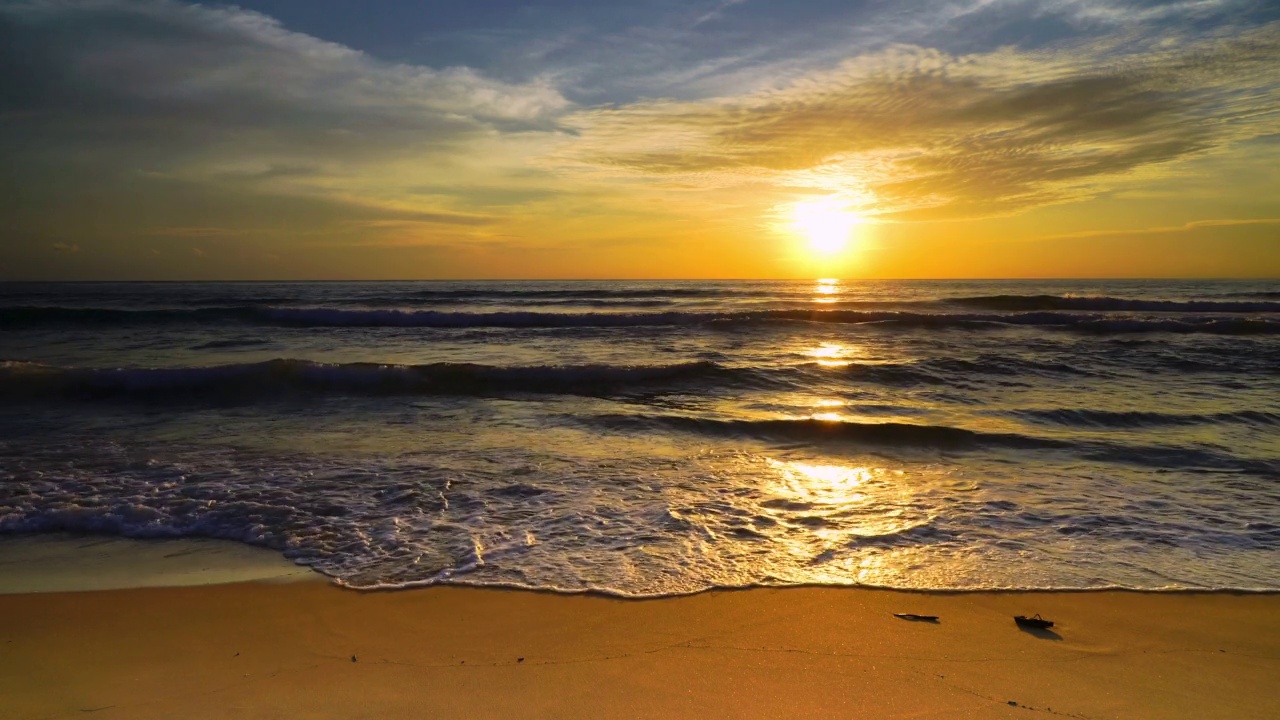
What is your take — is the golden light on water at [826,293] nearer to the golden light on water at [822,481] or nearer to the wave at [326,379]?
the wave at [326,379]

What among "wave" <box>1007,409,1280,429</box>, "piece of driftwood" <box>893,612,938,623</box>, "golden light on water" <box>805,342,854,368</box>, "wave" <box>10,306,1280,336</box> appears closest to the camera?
"piece of driftwood" <box>893,612,938,623</box>

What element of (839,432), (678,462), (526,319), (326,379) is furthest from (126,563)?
(526,319)

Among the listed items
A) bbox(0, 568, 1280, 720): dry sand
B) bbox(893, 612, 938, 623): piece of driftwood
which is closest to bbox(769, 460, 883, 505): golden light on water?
bbox(0, 568, 1280, 720): dry sand

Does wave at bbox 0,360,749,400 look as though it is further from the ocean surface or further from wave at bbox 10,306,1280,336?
wave at bbox 10,306,1280,336

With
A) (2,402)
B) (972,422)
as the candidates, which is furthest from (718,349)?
(2,402)

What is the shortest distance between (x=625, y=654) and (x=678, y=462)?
376cm

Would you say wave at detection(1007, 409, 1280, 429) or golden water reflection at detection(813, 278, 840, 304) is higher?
golden water reflection at detection(813, 278, 840, 304)

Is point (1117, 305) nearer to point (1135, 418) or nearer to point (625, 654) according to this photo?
point (1135, 418)

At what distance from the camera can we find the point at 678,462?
22.9ft

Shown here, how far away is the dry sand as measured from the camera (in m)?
2.86

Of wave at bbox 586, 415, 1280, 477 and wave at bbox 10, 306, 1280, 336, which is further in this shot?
wave at bbox 10, 306, 1280, 336

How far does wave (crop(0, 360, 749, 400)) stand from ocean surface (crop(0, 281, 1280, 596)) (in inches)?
2.6

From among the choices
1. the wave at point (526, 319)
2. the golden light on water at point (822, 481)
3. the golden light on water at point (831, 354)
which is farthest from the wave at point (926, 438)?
the wave at point (526, 319)

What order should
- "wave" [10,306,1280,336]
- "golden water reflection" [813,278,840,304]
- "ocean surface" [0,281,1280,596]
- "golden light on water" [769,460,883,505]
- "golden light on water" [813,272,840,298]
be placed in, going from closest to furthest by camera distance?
"ocean surface" [0,281,1280,596], "golden light on water" [769,460,883,505], "wave" [10,306,1280,336], "golden water reflection" [813,278,840,304], "golden light on water" [813,272,840,298]
